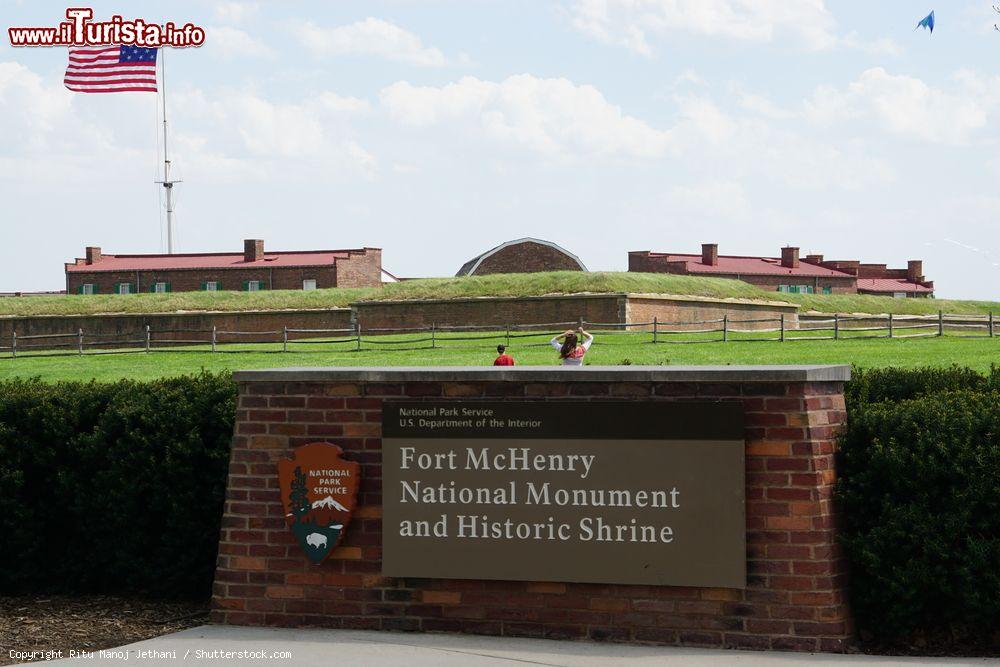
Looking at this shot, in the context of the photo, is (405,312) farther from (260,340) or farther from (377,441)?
(377,441)

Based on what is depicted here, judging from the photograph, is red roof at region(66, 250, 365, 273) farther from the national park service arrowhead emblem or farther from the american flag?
the national park service arrowhead emblem

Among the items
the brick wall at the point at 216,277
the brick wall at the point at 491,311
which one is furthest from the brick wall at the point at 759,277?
the brick wall at the point at 491,311

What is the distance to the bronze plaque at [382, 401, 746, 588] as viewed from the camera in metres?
7.03

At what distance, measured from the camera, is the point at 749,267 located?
78.9m

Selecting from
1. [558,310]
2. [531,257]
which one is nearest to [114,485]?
[558,310]

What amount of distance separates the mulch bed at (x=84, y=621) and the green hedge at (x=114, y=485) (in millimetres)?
180

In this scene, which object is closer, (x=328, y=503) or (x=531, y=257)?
(x=328, y=503)

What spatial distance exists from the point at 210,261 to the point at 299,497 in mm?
68298

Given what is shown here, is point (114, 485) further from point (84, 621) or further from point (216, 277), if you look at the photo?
point (216, 277)

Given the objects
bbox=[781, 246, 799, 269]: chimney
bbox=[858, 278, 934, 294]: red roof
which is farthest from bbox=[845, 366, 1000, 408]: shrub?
bbox=[858, 278, 934, 294]: red roof

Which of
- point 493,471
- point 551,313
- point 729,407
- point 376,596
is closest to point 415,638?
point 376,596

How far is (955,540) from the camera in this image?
22.4 ft

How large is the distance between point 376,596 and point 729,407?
2.46 m

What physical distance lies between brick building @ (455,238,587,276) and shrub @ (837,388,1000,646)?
59.1 meters
